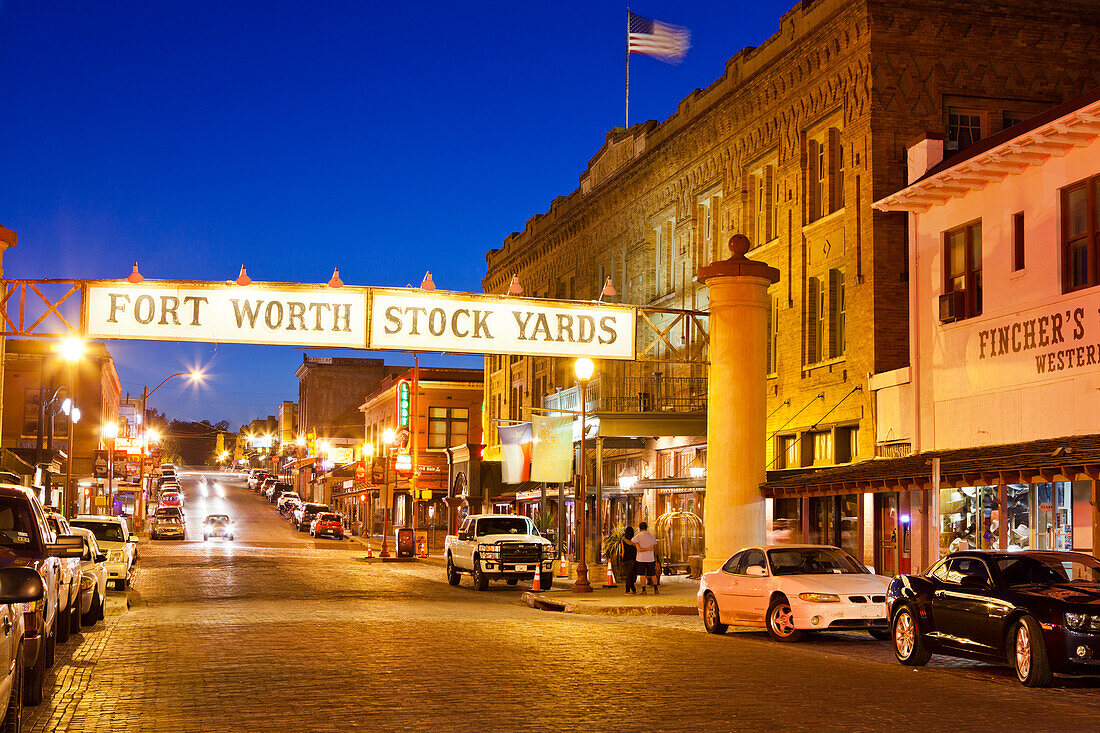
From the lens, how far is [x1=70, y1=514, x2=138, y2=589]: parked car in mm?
27844

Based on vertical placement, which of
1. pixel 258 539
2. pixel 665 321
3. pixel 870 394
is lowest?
→ pixel 258 539

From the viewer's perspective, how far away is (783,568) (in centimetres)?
2028

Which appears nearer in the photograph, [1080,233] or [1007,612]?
[1007,612]

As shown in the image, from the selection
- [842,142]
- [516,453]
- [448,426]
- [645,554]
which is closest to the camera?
[645,554]

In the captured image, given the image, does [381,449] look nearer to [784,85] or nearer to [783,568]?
[784,85]

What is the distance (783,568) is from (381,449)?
2970 inches

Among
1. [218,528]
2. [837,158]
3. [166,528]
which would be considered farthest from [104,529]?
[218,528]

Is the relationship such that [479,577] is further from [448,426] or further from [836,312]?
[448,426]

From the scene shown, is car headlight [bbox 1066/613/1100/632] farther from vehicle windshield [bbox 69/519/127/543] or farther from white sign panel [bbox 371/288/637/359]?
vehicle windshield [bbox 69/519/127/543]

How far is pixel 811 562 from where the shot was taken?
802 inches

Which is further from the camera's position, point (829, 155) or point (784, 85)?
point (784, 85)

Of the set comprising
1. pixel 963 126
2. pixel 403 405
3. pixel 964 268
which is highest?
pixel 963 126

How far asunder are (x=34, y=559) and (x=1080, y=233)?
59.1 feet

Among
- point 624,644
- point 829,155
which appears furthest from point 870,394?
point 624,644
